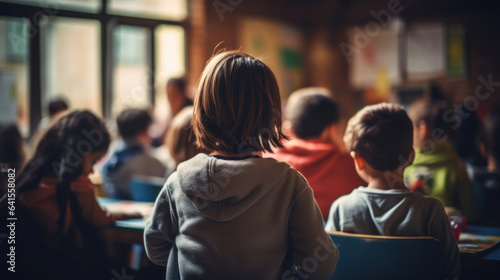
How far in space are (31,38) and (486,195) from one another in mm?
3817

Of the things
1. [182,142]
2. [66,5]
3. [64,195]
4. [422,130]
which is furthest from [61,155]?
[66,5]

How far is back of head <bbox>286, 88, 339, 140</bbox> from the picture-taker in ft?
7.78

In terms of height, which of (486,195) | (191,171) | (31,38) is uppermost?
(31,38)

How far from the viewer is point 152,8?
5.40 meters

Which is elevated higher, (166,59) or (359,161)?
(166,59)

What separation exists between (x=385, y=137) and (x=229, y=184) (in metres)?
0.60

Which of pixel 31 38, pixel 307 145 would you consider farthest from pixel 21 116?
pixel 307 145

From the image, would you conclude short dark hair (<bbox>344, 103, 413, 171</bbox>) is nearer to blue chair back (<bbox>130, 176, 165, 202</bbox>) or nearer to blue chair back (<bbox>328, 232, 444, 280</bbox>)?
blue chair back (<bbox>328, 232, 444, 280</bbox>)

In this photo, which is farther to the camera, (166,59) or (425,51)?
(425,51)

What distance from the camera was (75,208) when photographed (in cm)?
191

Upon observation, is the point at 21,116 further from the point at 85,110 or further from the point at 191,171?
the point at 191,171

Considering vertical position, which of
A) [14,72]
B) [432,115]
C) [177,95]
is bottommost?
[432,115]

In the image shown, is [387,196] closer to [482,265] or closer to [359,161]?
[359,161]

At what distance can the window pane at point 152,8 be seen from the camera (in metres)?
5.05
